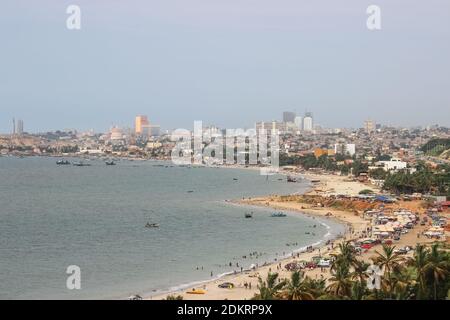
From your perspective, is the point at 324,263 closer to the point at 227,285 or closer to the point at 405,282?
the point at 227,285

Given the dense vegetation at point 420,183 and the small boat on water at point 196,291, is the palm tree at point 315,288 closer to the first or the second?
the small boat on water at point 196,291

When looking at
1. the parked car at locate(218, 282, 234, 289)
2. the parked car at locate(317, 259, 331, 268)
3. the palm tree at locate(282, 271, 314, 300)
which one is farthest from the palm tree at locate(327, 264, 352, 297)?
the parked car at locate(317, 259, 331, 268)

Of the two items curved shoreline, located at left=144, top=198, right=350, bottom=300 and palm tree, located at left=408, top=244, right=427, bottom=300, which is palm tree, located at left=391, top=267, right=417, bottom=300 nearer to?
palm tree, located at left=408, top=244, right=427, bottom=300
